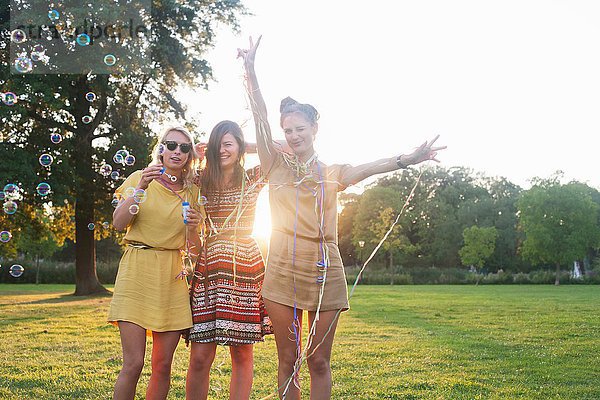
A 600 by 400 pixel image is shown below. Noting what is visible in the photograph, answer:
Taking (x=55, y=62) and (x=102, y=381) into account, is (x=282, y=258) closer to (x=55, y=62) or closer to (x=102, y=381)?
(x=102, y=381)

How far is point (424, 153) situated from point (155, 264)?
191 centimetres

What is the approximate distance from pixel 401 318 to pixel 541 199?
4318 centimetres

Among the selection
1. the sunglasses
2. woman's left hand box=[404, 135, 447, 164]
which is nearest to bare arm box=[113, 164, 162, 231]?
the sunglasses

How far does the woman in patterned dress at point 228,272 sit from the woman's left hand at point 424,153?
1.11m

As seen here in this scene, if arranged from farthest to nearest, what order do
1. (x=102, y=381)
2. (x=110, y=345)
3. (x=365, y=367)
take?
1. (x=110, y=345)
2. (x=365, y=367)
3. (x=102, y=381)

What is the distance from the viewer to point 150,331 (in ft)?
14.0

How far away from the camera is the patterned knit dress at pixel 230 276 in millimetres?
4309

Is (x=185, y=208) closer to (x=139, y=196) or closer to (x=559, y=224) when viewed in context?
(x=139, y=196)

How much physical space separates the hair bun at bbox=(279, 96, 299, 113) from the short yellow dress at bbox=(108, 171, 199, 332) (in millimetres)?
941

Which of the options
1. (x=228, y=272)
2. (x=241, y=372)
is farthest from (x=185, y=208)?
(x=241, y=372)

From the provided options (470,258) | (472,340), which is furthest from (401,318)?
(470,258)

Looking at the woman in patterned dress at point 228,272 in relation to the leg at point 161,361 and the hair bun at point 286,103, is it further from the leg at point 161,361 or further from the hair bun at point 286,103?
the hair bun at point 286,103

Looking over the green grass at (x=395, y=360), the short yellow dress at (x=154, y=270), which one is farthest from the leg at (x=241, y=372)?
the short yellow dress at (x=154, y=270)

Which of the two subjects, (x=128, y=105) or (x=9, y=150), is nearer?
(x=9, y=150)
